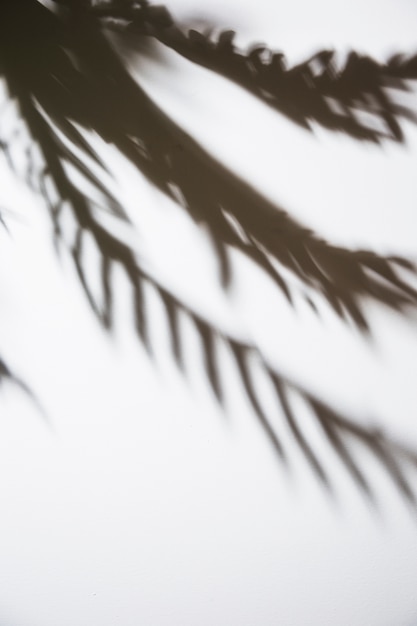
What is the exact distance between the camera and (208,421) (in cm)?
114

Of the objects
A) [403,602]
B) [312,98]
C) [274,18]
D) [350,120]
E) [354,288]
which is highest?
[274,18]

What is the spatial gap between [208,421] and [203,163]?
754 millimetres

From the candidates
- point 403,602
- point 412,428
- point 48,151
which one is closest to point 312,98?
point 48,151

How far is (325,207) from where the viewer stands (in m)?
1.13

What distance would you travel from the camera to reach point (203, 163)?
115 centimetres

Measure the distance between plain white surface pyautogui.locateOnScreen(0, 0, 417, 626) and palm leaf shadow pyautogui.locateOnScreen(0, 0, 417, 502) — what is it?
1.7 inches

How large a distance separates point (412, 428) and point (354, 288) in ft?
1.39

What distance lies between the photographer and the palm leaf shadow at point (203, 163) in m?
1.11

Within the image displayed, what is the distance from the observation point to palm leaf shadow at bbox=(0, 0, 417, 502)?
1108mm

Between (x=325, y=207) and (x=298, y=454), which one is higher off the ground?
(x=325, y=207)

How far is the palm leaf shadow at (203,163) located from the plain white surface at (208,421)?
4 cm

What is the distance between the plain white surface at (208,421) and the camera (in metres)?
1.11

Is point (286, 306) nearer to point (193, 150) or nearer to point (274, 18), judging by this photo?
point (193, 150)

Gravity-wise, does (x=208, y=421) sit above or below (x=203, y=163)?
below
